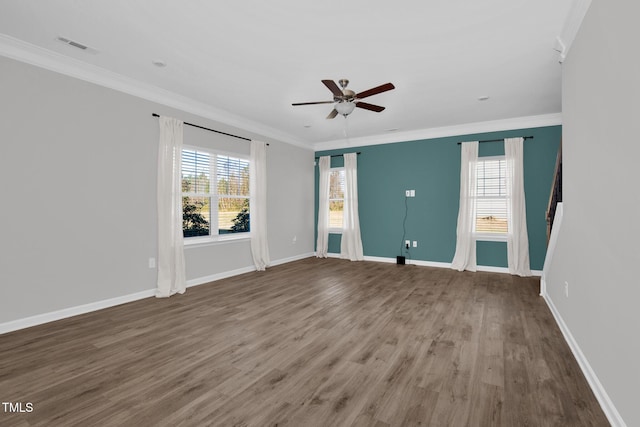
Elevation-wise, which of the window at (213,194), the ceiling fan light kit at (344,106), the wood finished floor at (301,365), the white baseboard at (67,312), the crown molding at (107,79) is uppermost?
the crown molding at (107,79)

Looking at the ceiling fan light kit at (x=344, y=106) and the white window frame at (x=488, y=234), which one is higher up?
the ceiling fan light kit at (x=344, y=106)

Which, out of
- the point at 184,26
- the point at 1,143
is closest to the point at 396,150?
the point at 184,26

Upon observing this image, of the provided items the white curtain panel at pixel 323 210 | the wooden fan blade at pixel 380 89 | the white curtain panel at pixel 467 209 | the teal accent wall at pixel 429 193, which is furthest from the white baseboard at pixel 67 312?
the white curtain panel at pixel 467 209

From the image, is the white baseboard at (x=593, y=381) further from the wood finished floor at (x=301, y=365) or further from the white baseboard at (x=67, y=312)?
the white baseboard at (x=67, y=312)

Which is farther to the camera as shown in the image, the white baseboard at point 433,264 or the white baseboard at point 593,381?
the white baseboard at point 433,264

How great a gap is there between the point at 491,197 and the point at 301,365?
515cm

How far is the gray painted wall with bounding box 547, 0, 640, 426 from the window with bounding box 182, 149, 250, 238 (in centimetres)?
487

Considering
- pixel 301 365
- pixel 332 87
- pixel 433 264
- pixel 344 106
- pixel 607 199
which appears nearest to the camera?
pixel 607 199

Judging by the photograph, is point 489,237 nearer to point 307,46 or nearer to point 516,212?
point 516,212

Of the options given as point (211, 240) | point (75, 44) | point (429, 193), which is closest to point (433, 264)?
point (429, 193)

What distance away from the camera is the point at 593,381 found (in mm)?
2025

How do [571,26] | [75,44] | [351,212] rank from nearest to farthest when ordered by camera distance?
[571,26]
[75,44]
[351,212]

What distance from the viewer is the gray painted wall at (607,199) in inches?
61.8

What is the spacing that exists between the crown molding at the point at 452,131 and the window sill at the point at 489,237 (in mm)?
2036
